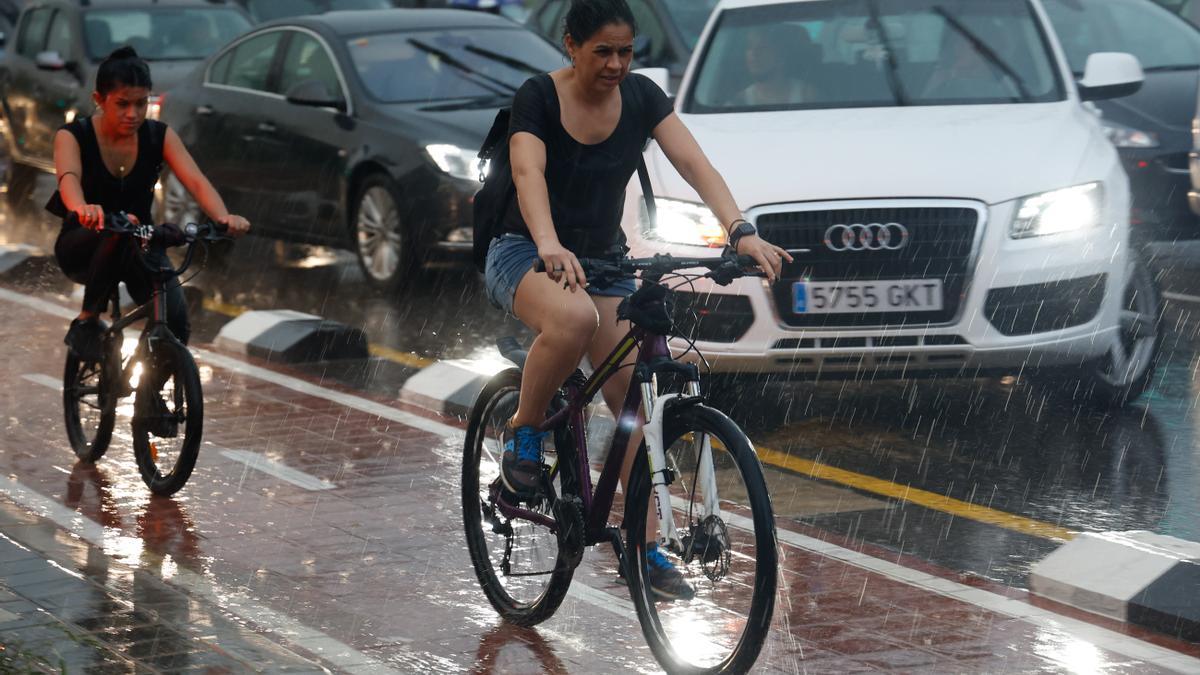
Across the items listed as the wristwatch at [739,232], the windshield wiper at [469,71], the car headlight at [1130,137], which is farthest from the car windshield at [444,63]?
the wristwatch at [739,232]

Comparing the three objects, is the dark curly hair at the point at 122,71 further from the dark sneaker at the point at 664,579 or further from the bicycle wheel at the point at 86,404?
the dark sneaker at the point at 664,579

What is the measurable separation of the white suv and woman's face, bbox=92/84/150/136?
217cm

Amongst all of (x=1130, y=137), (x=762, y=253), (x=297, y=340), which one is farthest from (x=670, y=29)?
(x=762, y=253)

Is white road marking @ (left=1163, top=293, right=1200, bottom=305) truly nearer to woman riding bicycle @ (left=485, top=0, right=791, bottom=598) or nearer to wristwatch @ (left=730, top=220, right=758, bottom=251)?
woman riding bicycle @ (left=485, top=0, right=791, bottom=598)

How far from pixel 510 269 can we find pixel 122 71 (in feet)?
8.08

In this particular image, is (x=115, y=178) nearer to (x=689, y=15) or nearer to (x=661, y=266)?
(x=661, y=266)

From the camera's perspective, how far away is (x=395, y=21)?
13.3 m

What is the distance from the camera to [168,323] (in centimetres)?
734

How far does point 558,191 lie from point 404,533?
5.95 feet

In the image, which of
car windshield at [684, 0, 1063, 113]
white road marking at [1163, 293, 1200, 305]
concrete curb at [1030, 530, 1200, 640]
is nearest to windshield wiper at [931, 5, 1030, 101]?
car windshield at [684, 0, 1063, 113]

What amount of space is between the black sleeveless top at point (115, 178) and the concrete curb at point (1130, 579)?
3.55m

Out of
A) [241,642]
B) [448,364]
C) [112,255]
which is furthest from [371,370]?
[241,642]

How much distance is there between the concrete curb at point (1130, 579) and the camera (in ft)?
18.6

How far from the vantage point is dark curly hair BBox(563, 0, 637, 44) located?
5078 mm
